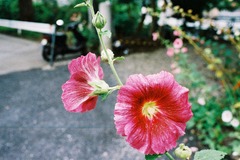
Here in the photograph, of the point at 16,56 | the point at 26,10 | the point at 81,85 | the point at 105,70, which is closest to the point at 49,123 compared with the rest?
the point at 105,70

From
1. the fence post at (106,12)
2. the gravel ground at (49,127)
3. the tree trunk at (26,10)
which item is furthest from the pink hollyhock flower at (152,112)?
the tree trunk at (26,10)

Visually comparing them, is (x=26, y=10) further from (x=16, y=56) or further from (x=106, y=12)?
(x=106, y=12)

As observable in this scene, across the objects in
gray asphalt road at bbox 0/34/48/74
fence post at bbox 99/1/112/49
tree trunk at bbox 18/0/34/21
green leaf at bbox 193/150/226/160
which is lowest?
gray asphalt road at bbox 0/34/48/74

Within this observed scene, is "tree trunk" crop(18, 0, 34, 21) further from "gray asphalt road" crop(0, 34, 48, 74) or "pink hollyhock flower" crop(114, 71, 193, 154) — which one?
"pink hollyhock flower" crop(114, 71, 193, 154)

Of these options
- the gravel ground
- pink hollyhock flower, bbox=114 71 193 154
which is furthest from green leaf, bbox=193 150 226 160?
the gravel ground

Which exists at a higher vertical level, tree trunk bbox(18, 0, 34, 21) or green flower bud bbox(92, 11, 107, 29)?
green flower bud bbox(92, 11, 107, 29)

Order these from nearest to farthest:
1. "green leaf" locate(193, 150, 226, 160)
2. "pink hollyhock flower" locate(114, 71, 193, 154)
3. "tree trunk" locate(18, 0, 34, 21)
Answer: "pink hollyhock flower" locate(114, 71, 193, 154)
"green leaf" locate(193, 150, 226, 160)
"tree trunk" locate(18, 0, 34, 21)

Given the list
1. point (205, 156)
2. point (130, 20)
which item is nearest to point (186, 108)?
point (205, 156)
